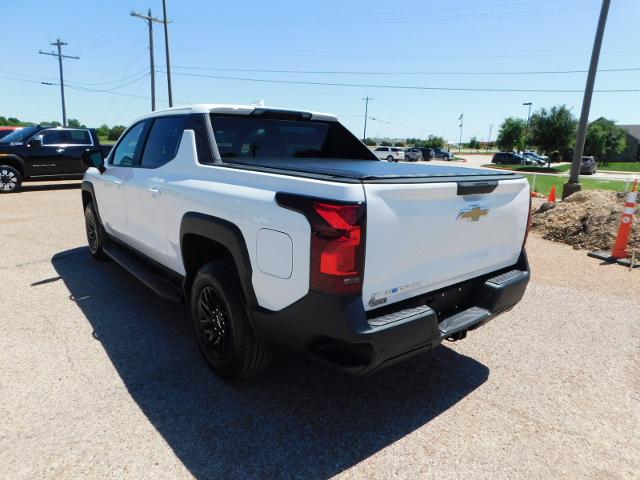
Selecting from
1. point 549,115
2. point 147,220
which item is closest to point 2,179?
point 147,220

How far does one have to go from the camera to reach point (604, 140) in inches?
2040

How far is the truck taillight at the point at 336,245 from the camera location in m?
2.04

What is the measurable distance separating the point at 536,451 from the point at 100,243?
16.6ft

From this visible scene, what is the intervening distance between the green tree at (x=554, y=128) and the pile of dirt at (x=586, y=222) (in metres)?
37.2

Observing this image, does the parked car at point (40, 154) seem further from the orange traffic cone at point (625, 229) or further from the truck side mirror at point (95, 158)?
the orange traffic cone at point (625, 229)

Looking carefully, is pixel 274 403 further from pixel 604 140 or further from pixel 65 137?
pixel 604 140

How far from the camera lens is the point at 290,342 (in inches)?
92.7

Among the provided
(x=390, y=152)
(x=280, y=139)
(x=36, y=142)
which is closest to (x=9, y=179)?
(x=36, y=142)

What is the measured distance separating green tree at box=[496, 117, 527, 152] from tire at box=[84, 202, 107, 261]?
60.3 metres

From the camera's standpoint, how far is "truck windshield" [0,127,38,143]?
12820mm

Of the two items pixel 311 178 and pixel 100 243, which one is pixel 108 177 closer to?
pixel 100 243

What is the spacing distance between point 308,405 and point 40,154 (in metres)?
13.7

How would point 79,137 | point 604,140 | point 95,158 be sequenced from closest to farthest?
point 95,158 < point 79,137 < point 604,140

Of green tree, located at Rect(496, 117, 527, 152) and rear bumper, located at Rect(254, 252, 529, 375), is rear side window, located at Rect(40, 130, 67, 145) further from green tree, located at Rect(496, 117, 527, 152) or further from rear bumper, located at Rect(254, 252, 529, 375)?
green tree, located at Rect(496, 117, 527, 152)
